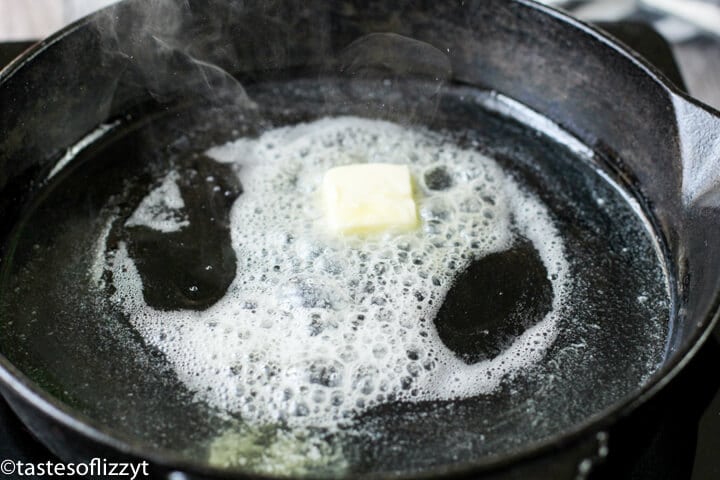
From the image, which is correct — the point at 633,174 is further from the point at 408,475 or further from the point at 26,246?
the point at 26,246

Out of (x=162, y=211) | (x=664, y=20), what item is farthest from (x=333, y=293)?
(x=664, y=20)

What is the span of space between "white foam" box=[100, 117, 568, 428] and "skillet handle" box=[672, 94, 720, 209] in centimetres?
20

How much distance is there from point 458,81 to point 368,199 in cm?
41

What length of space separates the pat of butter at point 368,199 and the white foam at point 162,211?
227 millimetres

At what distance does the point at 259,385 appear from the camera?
989mm

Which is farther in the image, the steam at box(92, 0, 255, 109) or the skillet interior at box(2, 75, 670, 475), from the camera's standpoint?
the steam at box(92, 0, 255, 109)

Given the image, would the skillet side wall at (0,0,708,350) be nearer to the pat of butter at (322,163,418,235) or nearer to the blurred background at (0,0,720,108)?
the pat of butter at (322,163,418,235)

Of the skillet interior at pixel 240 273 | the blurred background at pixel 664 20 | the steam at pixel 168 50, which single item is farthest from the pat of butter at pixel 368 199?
the blurred background at pixel 664 20

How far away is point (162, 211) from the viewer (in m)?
1.24

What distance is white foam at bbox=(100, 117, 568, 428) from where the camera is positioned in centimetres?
99

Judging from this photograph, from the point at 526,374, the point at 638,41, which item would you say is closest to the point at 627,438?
the point at 526,374

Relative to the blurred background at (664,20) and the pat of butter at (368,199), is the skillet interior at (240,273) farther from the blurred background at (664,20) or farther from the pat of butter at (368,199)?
the blurred background at (664,20)

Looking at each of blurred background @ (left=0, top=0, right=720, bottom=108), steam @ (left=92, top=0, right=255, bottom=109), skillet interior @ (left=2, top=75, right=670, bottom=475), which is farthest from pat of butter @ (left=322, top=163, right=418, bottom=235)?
blurred background @ (left=0, top=0, right=720, bottom=108)

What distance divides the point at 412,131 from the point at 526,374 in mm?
530
